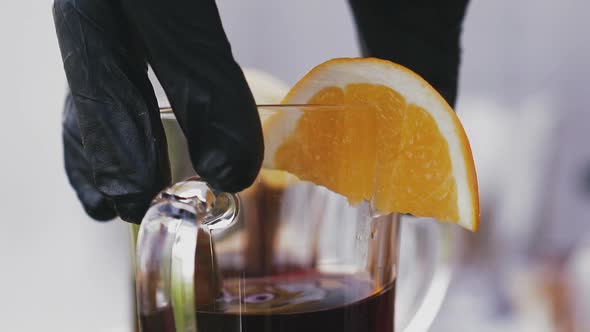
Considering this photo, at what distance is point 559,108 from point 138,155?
107 cm

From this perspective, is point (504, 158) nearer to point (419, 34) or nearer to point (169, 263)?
point (419, 34)

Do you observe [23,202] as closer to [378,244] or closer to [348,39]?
[348,39]

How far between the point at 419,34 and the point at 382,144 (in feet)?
0.73

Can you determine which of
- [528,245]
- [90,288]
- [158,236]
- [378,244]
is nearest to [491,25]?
[528,245]

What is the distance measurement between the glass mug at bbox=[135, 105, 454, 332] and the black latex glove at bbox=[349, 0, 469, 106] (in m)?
0.18

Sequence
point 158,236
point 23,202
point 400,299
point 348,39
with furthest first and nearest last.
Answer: point 348,39 → point 23,202 → point 400,299 → point 158,236

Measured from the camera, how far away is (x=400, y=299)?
0.42 meters

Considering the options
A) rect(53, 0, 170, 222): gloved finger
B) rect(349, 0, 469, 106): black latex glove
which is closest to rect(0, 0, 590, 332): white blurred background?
rect(349, 0, 469, 106): black latex glove

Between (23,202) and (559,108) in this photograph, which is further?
(559,108)

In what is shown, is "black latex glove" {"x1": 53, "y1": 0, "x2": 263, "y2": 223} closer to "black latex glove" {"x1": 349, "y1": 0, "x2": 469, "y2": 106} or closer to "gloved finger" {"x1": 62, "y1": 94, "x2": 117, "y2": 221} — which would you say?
"gloved finger" {"x1": 62, "y1": 94, "x2": 117, "y2": 221}

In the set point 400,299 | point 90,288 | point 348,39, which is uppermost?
point 348,39

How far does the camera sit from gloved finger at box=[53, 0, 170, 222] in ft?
0.98

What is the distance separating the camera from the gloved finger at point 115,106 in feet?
0.98

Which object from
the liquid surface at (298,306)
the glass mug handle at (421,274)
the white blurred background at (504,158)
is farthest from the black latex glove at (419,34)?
the white blurred background at (504,158)
